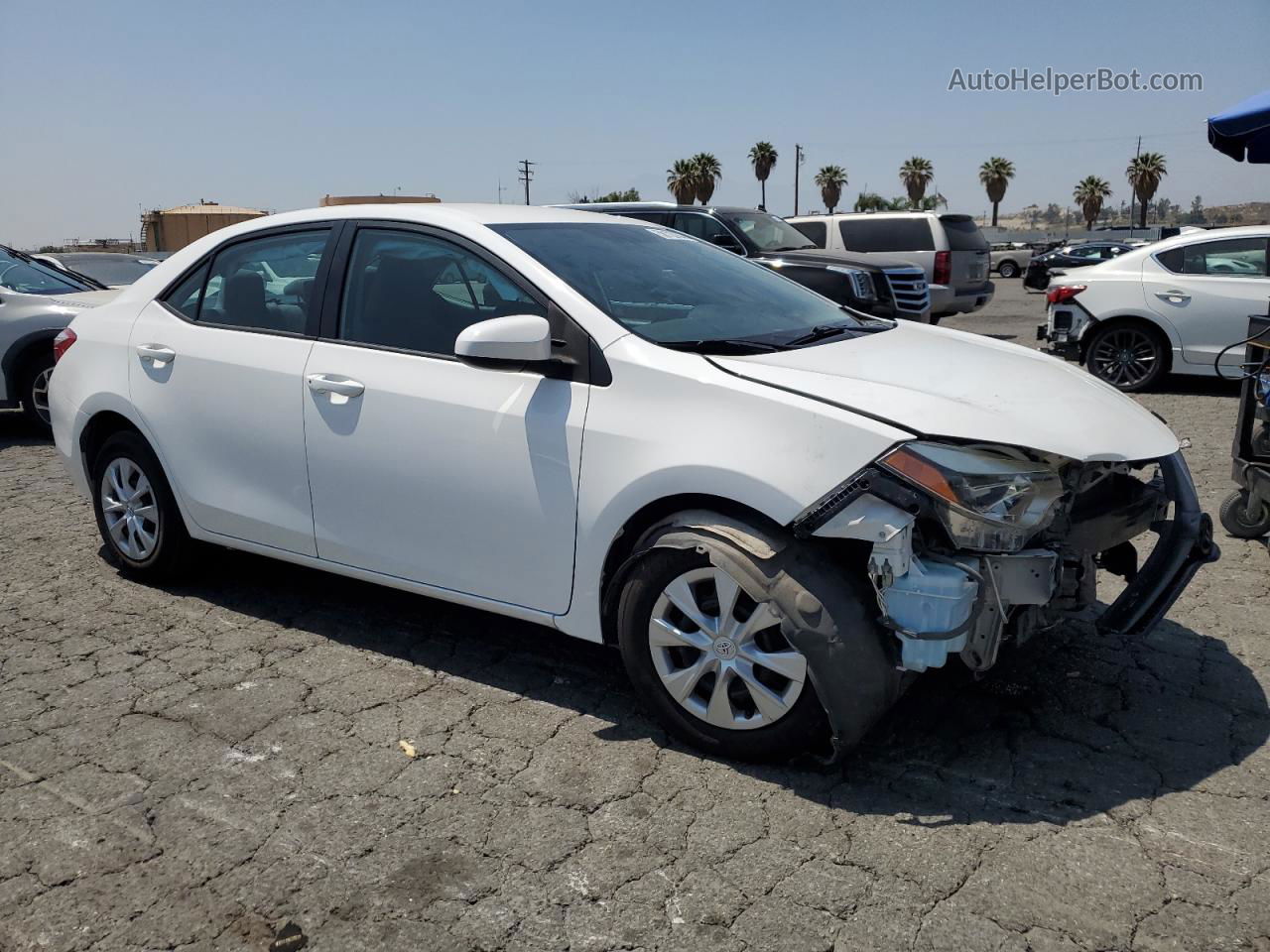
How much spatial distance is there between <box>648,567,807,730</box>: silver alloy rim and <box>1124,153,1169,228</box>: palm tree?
94.6 m

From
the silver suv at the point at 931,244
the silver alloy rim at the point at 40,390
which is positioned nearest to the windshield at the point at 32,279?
the silver alloy rim at the point at 40,390

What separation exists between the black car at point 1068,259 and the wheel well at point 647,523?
89.4ft

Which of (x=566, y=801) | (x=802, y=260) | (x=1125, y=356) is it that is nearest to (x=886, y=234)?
(x=802, y=260)

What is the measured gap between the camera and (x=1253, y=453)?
564cm

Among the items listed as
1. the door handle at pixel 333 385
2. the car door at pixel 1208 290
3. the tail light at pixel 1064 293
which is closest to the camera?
the door handle at pixel 333 385

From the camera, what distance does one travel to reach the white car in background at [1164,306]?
10.1 m

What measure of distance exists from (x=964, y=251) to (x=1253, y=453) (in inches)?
447

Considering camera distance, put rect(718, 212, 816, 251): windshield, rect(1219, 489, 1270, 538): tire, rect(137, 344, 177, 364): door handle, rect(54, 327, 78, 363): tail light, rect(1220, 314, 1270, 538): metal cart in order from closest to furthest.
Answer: rect(137, 344, 177, 364): door handle, rect(54, 327, 78, 363): tail light, rect(1220, 314, 1270, 538): metal cart, rect(1219, 489, 1270, 538): tire, rect(718, 212, 816, 251): windshield

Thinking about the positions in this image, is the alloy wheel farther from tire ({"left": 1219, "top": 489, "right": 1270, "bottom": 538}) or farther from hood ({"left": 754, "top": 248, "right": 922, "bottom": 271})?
tire ({"left": 1219, "top": 489, "right": 1270, "bottom": 538})

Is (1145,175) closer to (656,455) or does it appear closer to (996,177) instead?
(996,177)

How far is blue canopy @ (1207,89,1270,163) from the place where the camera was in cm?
659

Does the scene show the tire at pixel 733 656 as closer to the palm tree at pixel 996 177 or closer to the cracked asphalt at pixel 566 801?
the cracked asphalt at pixel 566 801

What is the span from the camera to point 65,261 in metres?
12.9

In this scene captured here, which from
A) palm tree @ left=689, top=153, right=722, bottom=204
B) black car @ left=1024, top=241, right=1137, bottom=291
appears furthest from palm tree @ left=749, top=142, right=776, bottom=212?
black car @ left=1024, top=241, right=1137, bottom=291
